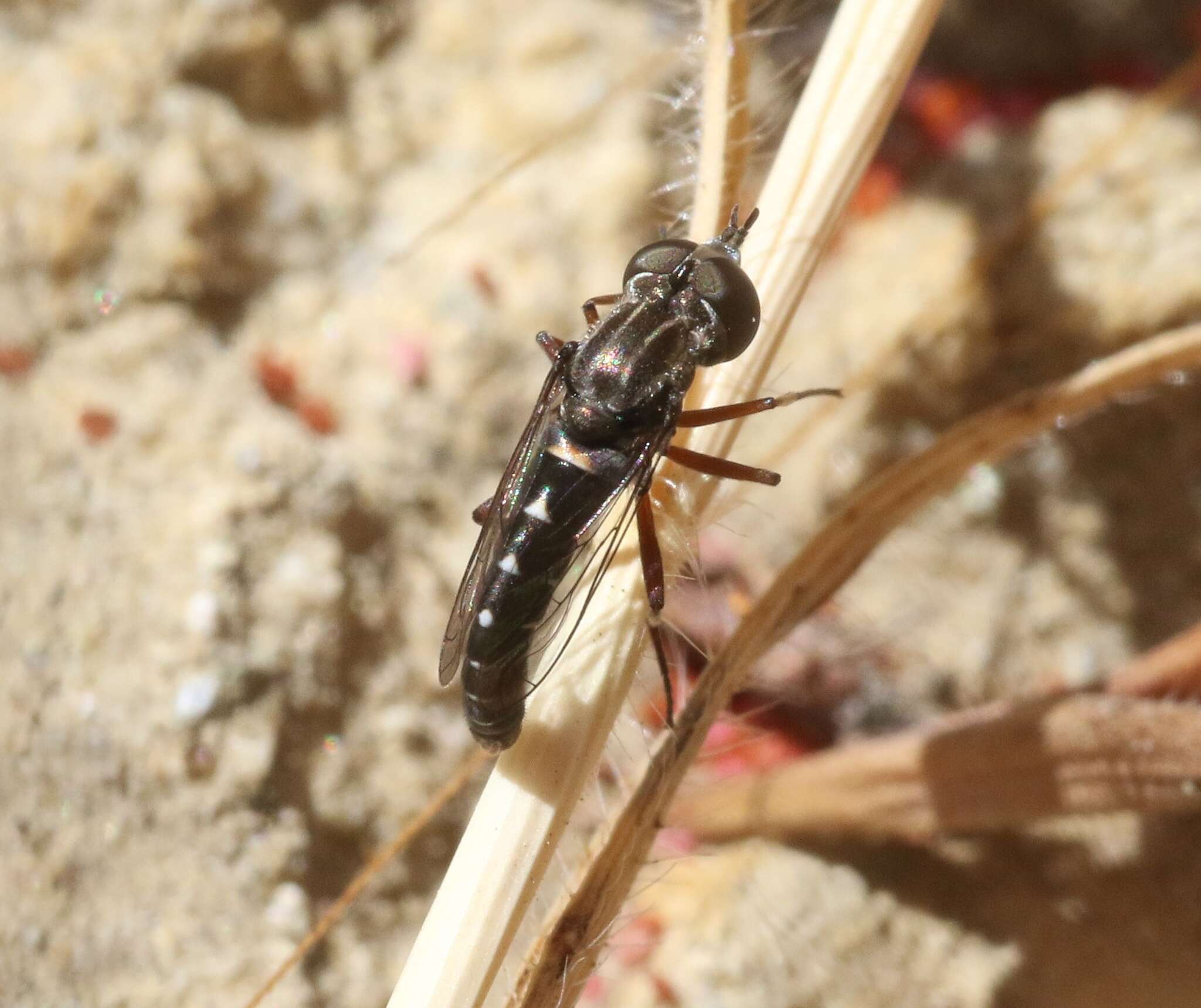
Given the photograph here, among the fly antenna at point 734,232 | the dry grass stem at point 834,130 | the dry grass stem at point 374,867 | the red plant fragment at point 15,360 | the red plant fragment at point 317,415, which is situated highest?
the red plant fragment at point 15,360

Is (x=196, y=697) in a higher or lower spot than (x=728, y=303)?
lower

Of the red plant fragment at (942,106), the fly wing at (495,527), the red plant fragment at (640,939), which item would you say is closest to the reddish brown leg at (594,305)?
the fly wing at (495,527)

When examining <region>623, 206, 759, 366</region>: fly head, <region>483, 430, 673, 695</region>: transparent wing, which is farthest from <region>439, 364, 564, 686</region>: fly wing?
<region>623, 206, 759, 366</region>: fly head

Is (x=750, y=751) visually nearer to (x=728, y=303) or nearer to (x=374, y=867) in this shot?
(x=374, y=867)

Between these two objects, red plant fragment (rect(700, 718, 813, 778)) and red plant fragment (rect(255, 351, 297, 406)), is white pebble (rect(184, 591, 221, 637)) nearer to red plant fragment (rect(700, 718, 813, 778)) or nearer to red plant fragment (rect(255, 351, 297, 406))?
red plant fragment (rect(255, 351, 297, 406))

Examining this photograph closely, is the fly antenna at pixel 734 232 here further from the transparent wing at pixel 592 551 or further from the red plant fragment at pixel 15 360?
the red plant fragment at pixel 15 360

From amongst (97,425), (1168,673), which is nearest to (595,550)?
(1168,673)

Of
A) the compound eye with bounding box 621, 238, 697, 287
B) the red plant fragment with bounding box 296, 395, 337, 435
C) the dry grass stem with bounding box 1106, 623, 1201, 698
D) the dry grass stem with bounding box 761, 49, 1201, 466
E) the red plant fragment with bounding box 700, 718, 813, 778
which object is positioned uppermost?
the compound eye with bounding box 621, 238, 697, 287
